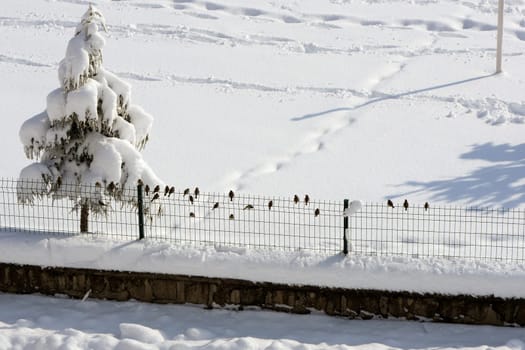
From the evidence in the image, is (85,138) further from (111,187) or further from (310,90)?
(310,90)

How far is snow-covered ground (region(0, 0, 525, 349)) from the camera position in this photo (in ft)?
42.1

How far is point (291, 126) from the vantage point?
23.5m

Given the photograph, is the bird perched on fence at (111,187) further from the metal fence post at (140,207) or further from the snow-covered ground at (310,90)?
the snow-covered ground at (310,90)

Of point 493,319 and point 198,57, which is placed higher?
point 198,57

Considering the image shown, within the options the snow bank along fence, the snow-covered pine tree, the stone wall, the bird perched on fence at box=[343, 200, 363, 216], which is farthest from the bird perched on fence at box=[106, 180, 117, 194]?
the bird perched on fence at box=[343, 200, 363, 216]

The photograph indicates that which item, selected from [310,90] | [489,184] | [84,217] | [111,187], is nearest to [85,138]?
[111,187]

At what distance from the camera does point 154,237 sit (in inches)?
560

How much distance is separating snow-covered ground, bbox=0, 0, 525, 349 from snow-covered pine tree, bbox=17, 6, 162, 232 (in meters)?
0.84

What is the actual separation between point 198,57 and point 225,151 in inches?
393

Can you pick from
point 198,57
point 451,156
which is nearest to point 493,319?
point 451,156

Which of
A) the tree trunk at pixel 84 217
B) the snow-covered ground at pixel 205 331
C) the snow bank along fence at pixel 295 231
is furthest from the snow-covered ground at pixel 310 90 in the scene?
the snow-covered ground at pixel 205 331

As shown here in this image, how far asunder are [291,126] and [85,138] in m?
10.2

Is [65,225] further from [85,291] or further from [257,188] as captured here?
[257,188]

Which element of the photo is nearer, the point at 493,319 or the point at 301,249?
the point at 493,319
